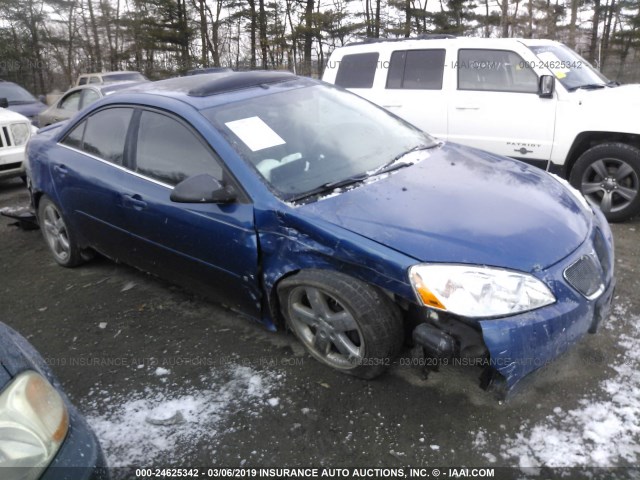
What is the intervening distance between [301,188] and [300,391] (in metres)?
1.10

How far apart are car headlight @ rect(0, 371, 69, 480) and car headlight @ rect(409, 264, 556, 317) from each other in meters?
1.49

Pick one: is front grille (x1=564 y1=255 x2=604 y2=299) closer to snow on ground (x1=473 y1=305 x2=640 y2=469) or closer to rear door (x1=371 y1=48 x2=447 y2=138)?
snow on ground (x1=473 y1=305 x2=640 y2=469)

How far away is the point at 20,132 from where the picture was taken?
23.7ft

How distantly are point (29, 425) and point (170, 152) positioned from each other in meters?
2.00

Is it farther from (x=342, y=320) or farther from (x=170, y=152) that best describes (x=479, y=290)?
(x=170, y=152)

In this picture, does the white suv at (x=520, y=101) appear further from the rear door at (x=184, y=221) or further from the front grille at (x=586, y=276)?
the rear door at (x=184, y=221)

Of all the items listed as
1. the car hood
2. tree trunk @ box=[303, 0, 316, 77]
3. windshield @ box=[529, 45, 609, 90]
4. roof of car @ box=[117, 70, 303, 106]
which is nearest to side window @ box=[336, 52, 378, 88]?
windshield @ box=[529, 45, 609, 90]

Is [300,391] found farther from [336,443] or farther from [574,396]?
[574,396]

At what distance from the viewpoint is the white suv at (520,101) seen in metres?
4.81

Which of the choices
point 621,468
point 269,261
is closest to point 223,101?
point 269,261

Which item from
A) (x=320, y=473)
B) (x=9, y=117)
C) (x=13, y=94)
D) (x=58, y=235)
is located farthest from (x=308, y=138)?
(x=13, y=94)

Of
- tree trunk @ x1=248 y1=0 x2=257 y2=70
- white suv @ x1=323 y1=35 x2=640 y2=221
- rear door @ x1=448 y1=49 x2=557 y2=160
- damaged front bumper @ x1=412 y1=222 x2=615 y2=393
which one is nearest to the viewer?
damaged front bumper @ x1=412 y1=222 x2=615 y2=393

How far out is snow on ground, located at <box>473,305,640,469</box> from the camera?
7.22 feet

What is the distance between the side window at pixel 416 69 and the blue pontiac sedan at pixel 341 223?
2.46 m
